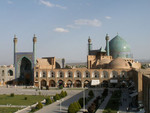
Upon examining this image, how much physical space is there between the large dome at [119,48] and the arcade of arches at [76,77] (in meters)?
13.6

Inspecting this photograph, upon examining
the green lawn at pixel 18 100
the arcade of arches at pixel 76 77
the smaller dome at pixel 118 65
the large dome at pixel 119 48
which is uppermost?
the large dome at pixel 119 48

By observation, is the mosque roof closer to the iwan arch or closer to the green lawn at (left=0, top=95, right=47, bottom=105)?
the iwan arch

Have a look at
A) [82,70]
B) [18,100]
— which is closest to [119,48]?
[82,70]

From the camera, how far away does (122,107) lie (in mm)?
27422

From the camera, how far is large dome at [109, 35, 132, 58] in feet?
214

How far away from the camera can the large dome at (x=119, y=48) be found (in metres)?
65.1

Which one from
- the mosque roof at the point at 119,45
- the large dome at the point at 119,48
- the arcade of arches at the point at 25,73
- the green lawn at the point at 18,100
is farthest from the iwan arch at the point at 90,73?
the green lawn at the point at 18,100

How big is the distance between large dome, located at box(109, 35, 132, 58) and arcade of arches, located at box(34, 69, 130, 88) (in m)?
13.6

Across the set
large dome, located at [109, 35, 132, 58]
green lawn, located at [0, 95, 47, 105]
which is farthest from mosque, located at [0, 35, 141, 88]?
green lawn, located at [0, 95, 47, 105]

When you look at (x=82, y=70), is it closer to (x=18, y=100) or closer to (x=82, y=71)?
(x=82, y=71)

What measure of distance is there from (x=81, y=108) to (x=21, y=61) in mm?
39061

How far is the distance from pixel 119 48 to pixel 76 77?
57.7ft

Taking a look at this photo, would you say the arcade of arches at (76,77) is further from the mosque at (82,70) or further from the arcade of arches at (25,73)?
the arcade of arches at (25,73)

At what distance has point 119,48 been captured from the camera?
65625mm
